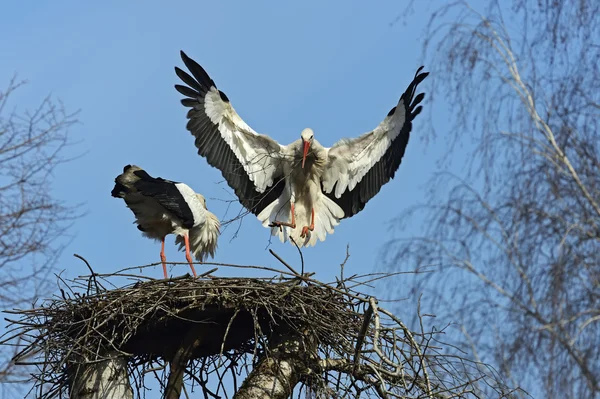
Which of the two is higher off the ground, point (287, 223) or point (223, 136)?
point (223, 136)

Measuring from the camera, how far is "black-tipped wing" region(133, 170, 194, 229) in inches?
346

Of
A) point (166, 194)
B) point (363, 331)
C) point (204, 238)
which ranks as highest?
point (204, 238)

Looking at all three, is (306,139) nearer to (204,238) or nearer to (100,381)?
(204,238)

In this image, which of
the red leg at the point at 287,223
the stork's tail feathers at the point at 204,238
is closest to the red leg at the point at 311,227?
the red leg at the point at 287,223

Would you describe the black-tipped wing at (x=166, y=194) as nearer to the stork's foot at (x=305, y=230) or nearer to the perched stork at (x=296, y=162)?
the perched stork at (x=296, y=162)

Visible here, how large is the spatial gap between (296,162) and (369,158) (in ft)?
2.27

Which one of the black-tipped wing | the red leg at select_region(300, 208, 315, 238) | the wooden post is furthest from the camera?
the red leg at select_region(300, 208, 315, 238)

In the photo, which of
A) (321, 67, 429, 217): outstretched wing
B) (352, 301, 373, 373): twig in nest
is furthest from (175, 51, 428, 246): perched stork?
(352, 301, 373, 373): twig in nest

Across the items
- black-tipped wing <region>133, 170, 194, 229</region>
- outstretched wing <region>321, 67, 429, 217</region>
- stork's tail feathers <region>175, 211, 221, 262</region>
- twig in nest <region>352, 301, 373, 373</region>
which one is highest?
outstretched wing <region>321, 67, 429, 217</region>

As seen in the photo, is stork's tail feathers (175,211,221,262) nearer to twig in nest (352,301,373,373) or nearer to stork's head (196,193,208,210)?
stork's head (196,193,208,210)

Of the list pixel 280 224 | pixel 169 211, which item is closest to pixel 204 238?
pixel 169 211

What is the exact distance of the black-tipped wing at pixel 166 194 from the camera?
28.8ft

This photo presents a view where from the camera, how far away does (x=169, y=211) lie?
30.0 ft

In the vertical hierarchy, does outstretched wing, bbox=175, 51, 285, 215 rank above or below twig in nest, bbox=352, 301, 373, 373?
above
